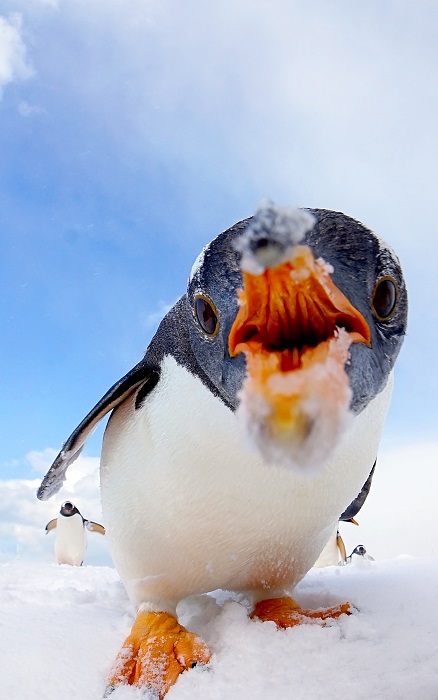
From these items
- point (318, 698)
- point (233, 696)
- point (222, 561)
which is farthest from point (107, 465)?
point (318, 698)

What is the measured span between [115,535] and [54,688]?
56 cm

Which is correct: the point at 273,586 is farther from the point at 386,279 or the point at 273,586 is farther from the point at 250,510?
the point at 386,279

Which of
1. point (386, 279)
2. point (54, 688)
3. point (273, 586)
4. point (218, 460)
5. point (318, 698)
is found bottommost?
point (318, 698)

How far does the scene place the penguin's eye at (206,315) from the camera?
148cm

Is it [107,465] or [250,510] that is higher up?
[107,465]

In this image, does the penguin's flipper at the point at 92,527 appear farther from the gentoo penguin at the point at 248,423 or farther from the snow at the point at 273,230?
the snow at the point at 273,230

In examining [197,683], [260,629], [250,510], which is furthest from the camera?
[260,629]

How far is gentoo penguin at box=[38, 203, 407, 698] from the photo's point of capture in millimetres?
1147

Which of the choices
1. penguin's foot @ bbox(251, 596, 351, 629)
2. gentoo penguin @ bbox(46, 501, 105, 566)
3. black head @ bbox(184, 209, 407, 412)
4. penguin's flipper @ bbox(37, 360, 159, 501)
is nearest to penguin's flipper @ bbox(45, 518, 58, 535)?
gentoo penguin @ bbox(46, 501, 105, 566)

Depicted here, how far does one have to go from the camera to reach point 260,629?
1937 millimetres

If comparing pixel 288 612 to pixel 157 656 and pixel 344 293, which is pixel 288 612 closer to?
pixel 157 656

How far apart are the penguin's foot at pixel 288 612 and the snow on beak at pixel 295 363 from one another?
1.09 metres

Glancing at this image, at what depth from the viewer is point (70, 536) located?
396 inches

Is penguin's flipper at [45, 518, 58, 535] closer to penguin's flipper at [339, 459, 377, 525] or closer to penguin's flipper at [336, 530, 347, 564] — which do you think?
penguin's flipper at [336, 530, 347, 564]
